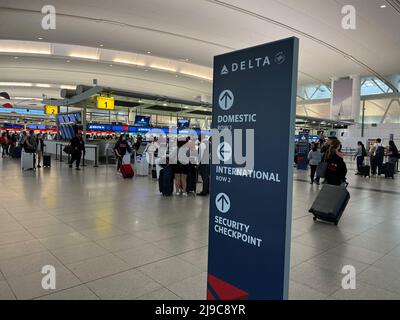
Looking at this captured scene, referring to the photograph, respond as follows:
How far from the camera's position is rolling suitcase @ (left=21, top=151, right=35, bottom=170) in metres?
12.4

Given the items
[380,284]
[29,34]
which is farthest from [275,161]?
[29,34]

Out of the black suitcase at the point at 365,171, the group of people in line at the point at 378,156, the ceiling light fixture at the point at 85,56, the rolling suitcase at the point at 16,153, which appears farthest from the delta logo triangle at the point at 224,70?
the rolling suitcase at the point at 16,153

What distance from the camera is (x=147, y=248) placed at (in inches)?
160

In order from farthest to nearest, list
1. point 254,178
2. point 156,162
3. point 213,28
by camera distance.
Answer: point 213,28 < point 156,162 < point 254,178

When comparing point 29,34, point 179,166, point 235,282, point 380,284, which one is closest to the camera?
point 235,282

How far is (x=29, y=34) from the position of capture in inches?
581

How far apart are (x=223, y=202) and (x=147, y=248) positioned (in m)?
2.36

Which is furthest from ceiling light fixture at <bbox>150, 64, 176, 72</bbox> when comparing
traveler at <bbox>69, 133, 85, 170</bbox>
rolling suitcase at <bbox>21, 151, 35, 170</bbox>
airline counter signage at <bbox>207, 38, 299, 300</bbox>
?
airline counter signage at <bbox>207, 38, 299, 300</bbox>

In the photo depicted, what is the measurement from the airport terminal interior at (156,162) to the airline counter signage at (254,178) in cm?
5

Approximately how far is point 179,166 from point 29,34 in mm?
12179

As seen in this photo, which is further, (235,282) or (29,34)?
(29,34)

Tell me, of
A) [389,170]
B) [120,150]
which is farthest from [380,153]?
[120,150]

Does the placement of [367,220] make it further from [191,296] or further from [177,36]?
[177,36]

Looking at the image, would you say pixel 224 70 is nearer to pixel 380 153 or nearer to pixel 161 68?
pixel 380 153
